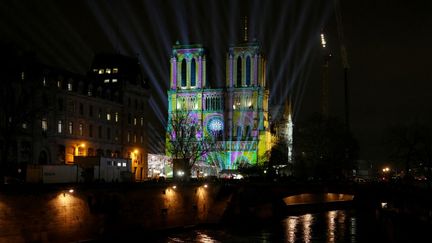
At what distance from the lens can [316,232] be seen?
232ft

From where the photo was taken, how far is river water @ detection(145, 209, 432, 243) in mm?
61000

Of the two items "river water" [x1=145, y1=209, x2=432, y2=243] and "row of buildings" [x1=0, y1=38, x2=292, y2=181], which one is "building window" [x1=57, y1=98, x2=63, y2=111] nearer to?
"row of buildings" [x1=0, y1=38, x2=292, y2=181]

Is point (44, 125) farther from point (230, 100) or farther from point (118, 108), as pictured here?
point (230, 100)

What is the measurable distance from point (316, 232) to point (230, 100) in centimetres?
11081

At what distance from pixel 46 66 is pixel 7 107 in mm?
20983

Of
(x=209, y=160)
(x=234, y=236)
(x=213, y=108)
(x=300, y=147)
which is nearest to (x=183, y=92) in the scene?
(x=213, y=108)

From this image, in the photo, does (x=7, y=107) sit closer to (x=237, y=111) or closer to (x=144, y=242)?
(x=144, y=242)

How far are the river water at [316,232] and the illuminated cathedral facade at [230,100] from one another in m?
94.1

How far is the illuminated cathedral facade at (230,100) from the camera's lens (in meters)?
178

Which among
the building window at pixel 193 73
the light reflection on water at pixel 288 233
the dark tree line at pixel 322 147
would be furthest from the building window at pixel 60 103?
the building window at pixel 193 73

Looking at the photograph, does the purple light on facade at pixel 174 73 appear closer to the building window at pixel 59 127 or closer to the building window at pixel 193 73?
the building window at pixel 193 73

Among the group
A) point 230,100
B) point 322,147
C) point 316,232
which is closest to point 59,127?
point 316,232

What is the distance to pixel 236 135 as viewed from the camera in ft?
597

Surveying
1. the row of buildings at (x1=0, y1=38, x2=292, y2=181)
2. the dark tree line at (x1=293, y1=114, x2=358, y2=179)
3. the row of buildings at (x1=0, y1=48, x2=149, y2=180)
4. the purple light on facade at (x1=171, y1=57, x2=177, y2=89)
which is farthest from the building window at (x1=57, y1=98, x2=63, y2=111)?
the purple light on facade at (x1=171, y1=57, x2=177, y2=89)
